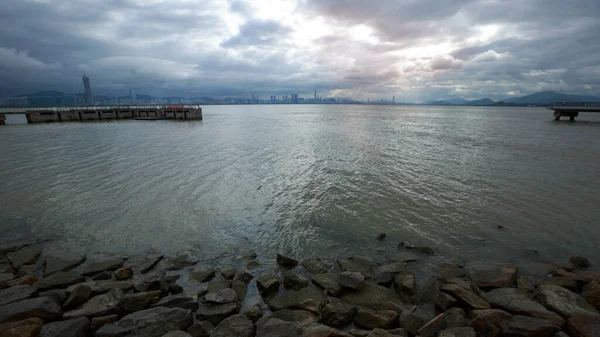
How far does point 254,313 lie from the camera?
6.57 meters

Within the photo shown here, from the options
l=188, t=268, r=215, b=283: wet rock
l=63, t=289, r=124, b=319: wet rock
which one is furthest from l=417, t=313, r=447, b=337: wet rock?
l=63, t=289, r=124, b=319: wet rock

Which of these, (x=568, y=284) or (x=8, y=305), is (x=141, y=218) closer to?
(x=8, y=305)

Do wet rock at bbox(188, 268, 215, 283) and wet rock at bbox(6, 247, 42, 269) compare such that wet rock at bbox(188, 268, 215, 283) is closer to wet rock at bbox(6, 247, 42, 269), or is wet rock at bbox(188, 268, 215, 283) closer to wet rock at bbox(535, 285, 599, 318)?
wet rock at bbox(6, 247, 42, 269)

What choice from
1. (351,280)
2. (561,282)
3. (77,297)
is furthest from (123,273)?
(561,282)

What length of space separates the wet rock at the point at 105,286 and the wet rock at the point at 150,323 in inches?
65.3

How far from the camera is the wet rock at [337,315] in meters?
6.43

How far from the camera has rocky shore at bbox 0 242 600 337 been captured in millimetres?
5879

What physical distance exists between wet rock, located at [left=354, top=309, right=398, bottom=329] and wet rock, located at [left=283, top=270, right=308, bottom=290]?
192 cm

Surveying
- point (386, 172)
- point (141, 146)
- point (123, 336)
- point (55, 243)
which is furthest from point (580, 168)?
point (141, 146)

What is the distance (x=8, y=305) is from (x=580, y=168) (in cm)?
3520

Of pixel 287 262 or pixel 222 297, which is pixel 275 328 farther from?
pixel 287 262

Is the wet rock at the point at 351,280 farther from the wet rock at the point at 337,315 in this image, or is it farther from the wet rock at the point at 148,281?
the wet rock at the point at 148,281

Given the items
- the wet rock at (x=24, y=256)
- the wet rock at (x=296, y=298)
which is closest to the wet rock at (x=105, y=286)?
the wet rock at (x=24, y=256)

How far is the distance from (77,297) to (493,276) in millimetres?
11551
